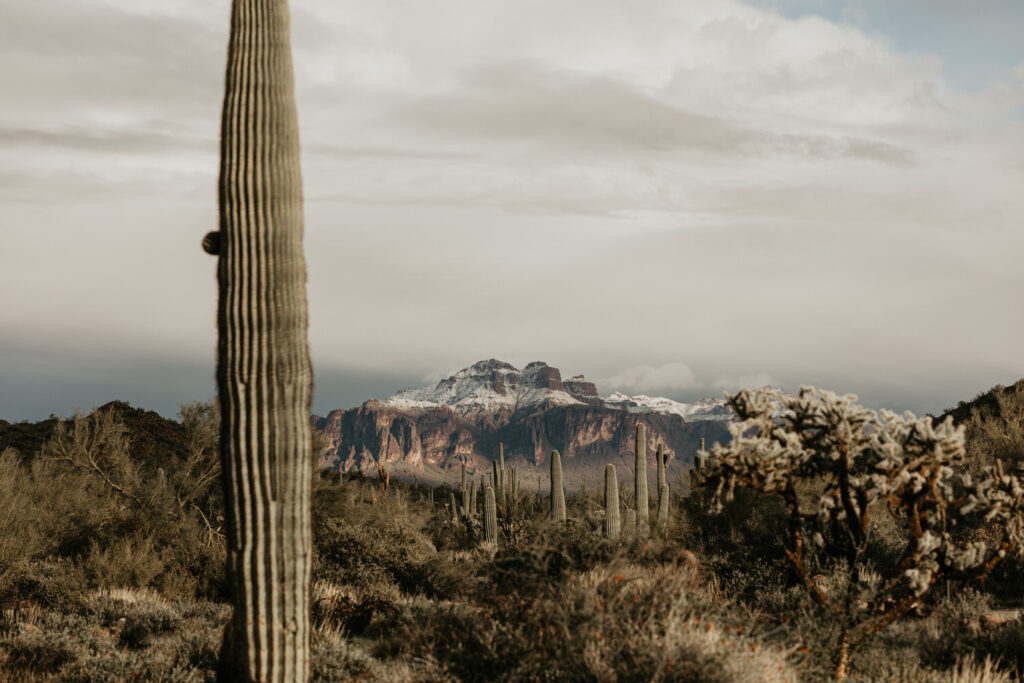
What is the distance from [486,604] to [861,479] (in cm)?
394

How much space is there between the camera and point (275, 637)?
19.1 ft

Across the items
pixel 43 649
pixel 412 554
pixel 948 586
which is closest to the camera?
pixel 43 649

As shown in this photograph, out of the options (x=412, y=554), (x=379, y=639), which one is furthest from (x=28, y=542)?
(x=379, y=639)

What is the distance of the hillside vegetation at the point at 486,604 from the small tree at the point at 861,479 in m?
0.56

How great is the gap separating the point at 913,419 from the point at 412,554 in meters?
9.63

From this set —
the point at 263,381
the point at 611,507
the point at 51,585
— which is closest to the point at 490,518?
the point at 611,507

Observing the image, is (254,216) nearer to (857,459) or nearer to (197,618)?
(857,459)

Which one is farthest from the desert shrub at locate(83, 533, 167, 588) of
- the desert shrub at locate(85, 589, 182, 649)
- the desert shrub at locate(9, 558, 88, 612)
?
the desert shrub at locate(85, 589, 182, 649)

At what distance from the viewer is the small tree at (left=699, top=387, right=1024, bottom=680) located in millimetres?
7180

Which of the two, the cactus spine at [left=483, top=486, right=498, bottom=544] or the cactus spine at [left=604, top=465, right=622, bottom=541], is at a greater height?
the cactus spine at [left=604, top=465, right=622, bottom=541]

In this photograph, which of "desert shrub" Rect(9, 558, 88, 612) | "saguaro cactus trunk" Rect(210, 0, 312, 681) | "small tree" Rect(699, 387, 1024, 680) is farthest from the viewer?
"desert shrub" Rect(9, 558, 88, 612)

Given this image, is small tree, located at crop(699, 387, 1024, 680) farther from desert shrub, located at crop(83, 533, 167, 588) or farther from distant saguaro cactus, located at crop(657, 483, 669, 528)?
distant saguaro cactus, located at crop(657, 483, 669, 528)

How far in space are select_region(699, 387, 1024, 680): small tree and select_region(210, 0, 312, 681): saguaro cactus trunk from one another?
13.1ft

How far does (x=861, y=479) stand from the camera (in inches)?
289
